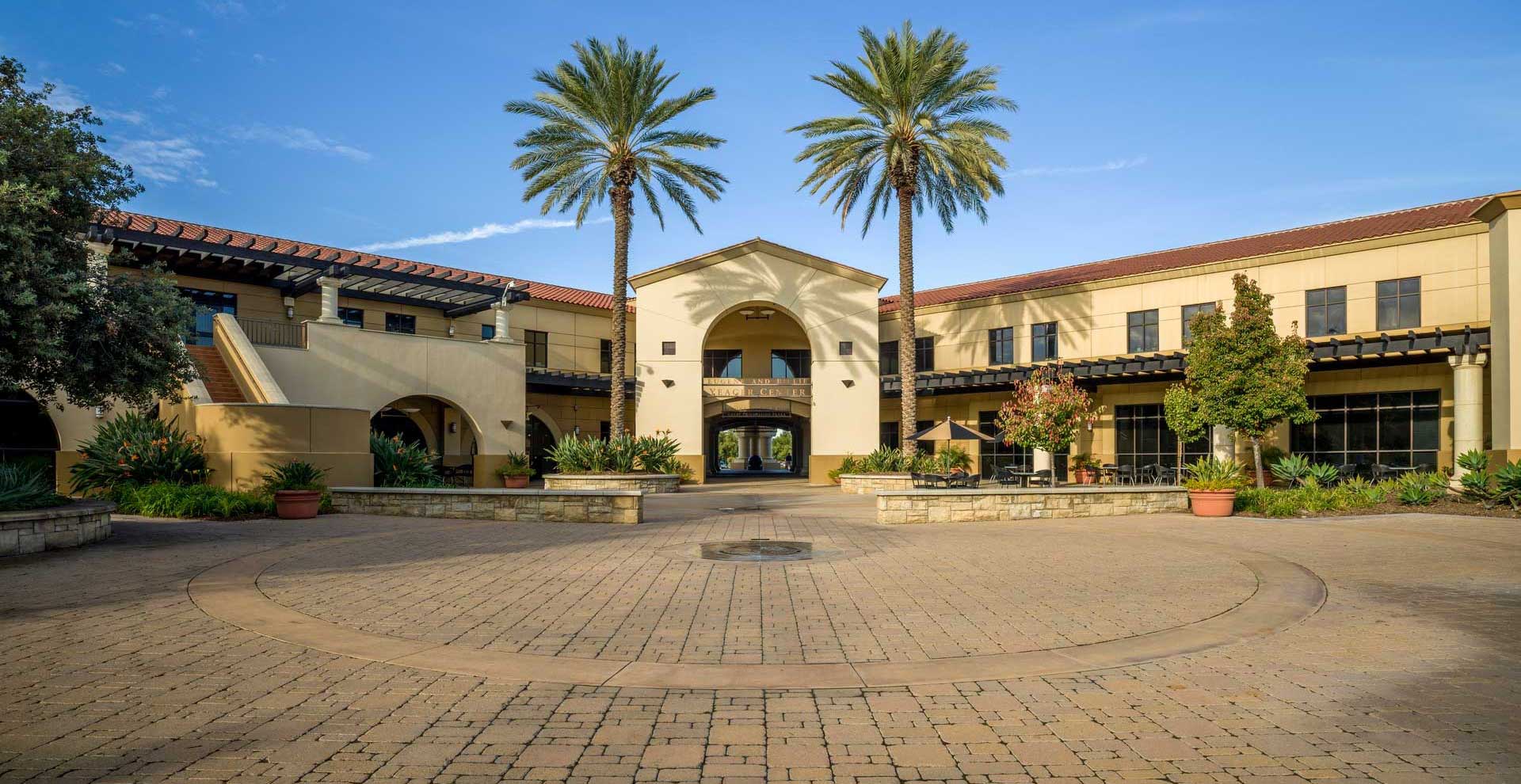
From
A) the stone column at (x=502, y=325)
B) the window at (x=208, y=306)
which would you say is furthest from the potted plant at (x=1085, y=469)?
the window at (x=208, y=306)

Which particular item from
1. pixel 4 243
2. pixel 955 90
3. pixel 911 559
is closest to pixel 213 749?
pixel 911 559

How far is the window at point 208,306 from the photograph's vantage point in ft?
81.2

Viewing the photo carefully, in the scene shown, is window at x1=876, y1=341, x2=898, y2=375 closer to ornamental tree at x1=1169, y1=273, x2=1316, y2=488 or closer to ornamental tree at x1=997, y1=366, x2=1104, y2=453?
ornamental tree at x1=997, y1=366, x2=1104, y2=453

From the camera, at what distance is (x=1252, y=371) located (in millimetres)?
23250

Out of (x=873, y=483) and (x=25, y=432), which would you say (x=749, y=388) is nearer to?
(x=873, y=483)

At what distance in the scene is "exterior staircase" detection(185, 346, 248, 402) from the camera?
64.7ft

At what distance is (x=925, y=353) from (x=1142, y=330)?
374 inches

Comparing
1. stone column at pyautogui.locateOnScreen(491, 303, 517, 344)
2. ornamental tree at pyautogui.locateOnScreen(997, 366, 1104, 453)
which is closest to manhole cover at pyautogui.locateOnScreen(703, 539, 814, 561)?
ornamental tree at pyautogui.locateOnScreen(997, 366, 1104, 453)

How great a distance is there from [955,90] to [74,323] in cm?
2487

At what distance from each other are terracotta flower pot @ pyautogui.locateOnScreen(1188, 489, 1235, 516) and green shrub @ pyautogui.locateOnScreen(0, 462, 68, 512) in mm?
21014

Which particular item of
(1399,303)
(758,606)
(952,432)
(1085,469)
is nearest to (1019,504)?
(952,432)

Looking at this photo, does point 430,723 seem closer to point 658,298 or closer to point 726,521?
point 726,521

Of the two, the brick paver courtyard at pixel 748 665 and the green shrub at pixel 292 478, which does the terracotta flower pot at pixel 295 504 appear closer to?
the green shrub at pixel 292 478

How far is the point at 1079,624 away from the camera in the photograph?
7.36 metres
